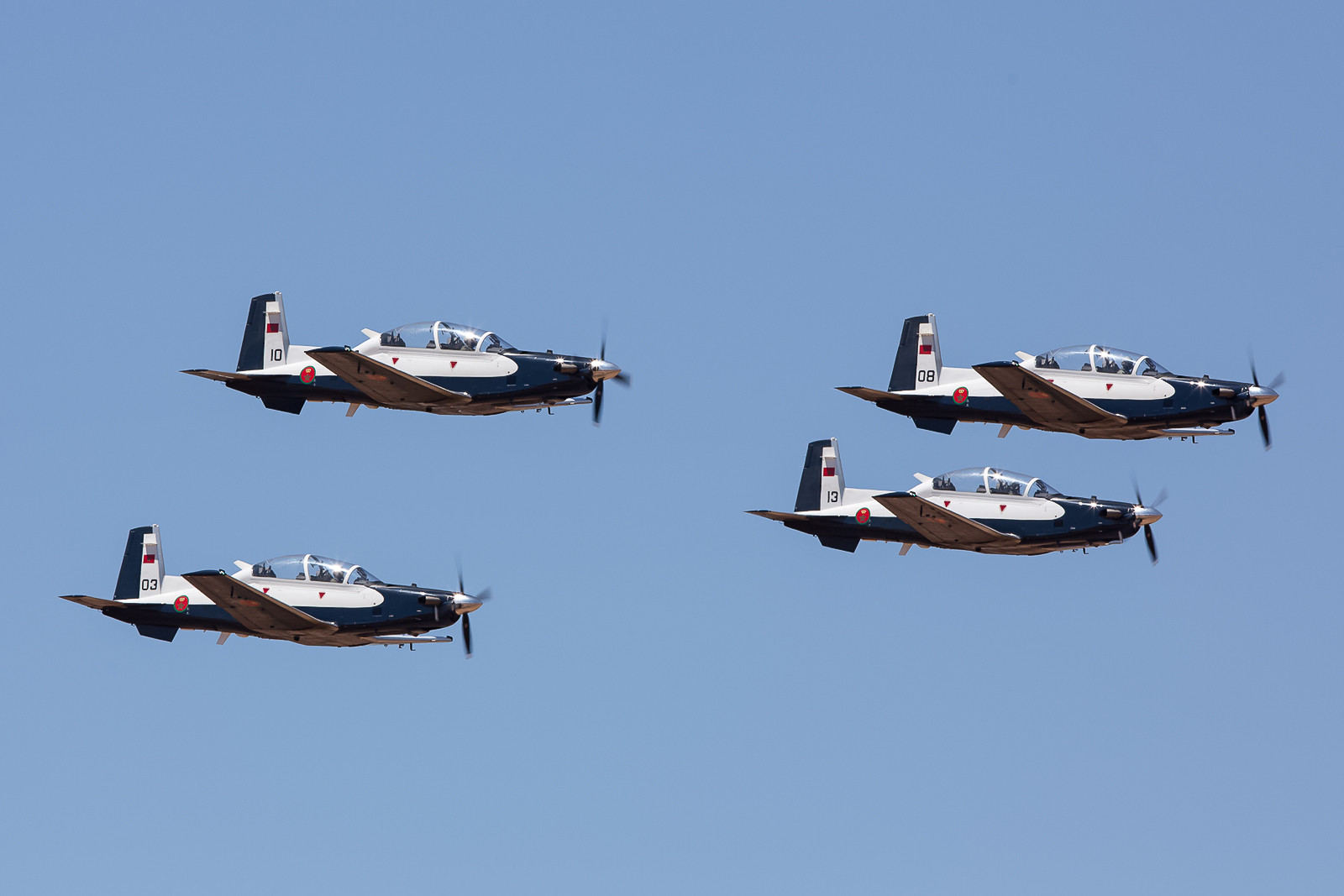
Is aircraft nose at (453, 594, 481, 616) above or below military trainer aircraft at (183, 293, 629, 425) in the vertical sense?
below

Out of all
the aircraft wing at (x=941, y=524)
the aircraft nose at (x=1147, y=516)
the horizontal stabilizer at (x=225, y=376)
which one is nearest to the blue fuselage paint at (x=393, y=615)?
the horizontal stabilizer at (x=225, y=376)

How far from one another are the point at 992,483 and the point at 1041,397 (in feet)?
9.41

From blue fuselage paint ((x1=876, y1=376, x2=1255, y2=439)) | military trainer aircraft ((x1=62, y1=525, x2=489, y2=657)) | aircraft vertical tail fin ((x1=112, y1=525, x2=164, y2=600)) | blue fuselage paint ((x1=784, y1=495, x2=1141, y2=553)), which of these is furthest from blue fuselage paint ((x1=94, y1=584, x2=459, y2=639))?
blue fuselage paint ((x1=876, y1=376, x2=1255, y2=439))

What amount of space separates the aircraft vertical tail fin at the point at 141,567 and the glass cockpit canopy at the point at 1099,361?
Answer: 2659cm

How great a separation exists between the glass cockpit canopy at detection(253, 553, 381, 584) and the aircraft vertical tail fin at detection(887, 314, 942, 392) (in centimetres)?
1747

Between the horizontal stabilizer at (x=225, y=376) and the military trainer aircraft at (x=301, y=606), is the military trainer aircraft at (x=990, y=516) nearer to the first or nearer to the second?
the military trainer aircraft at (x=301, y=606)

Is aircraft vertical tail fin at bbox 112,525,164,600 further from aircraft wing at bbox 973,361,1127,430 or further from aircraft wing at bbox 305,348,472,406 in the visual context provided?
aircraft wing at bbox 973,361,1127,430

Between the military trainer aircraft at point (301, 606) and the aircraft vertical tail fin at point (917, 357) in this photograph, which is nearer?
the military trainer aircraft at point (301, 606)

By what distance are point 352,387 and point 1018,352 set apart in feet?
65.3

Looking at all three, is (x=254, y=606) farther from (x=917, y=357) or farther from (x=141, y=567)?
(x=917, y=357)

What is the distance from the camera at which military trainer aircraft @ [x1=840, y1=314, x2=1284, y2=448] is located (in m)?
71.2

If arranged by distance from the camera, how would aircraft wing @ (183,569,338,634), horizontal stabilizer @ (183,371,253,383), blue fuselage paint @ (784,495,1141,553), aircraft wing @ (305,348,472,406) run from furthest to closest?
1. horizontal stabilizer @ (183,371,253,383)
2. aircraft wing @ (305,348,472,406)
3. blue fuselage paint @ (784,495,1141,553)
4. aircraft wing @ (183,569,338,634)

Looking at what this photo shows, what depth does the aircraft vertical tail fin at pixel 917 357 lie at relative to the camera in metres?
75.2

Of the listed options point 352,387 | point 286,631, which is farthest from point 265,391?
point 286,631
